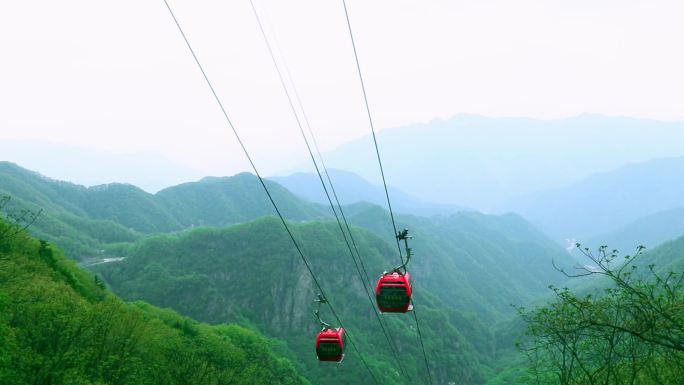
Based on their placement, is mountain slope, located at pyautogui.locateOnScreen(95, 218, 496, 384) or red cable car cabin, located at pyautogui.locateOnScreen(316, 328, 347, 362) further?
mountain slope, located at pyautogui.locateOnScreen(95, 218, 496, 384)

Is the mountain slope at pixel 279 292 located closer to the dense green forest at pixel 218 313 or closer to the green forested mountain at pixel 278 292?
the green forested mountain at pixel 278 292

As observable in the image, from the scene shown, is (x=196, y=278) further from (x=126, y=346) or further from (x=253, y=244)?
(x=126, y=346)

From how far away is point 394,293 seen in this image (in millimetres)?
17328

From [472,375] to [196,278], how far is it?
279ft

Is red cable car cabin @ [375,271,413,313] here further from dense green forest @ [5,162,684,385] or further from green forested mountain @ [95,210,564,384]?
green forested mountain @ [95,210,564,384]

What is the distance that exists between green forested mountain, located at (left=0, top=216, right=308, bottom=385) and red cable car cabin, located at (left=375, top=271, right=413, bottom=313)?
781 inches

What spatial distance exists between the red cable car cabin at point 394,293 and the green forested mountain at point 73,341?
19.8 metres

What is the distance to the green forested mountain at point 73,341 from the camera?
85.6 ft

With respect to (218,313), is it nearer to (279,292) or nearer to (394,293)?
(279,292)

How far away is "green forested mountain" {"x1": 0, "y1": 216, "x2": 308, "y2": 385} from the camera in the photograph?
26078 millimetres

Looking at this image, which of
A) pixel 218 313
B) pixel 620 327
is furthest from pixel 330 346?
pixel 218 313

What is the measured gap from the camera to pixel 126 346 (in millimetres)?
36531

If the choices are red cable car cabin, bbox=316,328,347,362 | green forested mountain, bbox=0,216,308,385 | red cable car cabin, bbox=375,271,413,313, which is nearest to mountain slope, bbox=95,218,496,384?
A: green forested mountain, bbox=0,216,308,385

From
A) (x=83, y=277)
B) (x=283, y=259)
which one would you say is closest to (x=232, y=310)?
(x=283, y=259)
